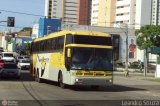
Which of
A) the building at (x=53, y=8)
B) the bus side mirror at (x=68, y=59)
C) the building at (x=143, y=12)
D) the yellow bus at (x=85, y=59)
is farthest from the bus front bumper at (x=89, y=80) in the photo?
the building at (x=53, y=8)

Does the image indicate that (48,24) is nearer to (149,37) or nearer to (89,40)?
(149,37)

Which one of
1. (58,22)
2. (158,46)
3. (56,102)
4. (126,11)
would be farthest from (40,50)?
(126,11)

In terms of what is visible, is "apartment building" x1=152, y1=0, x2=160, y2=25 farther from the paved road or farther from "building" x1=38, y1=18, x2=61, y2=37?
the paved road

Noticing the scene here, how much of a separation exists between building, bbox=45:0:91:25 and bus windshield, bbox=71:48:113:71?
405 feet

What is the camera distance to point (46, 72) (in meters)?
36.1

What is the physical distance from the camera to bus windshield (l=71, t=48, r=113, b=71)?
2881cm

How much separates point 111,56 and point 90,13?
166784 millimetres

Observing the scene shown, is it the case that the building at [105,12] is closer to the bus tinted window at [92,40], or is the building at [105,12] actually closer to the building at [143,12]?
the building at [143,12]

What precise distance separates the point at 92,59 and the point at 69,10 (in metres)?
143

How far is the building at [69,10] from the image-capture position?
523ft

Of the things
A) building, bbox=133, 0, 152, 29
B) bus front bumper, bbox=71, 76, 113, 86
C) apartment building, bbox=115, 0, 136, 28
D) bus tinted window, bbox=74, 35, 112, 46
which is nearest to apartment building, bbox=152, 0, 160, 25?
apartment building, bbox=115, 0, 136, 28

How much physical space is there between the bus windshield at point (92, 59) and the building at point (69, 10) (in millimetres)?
123319

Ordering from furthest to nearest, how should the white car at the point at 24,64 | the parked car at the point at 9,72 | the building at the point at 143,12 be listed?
the building at the point at 143,12 < the white car at the point at 24,64 < the parked car at the point at 9,72

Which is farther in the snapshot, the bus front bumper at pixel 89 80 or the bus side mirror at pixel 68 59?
the bus side mirror at pixel 68 59
